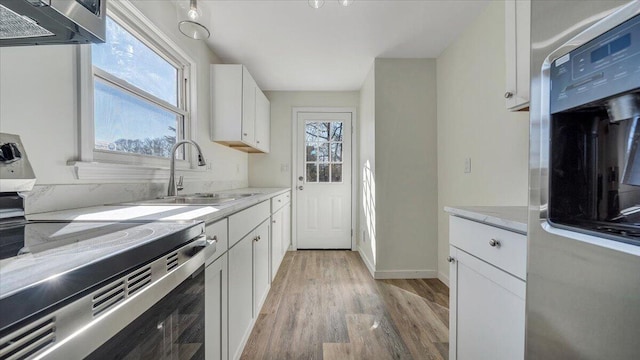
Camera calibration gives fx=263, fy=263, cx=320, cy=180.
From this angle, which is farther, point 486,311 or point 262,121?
point 262,121

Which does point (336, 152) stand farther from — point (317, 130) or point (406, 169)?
point (406, 169)

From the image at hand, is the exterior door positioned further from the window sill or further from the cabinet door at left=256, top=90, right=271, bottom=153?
the window sill

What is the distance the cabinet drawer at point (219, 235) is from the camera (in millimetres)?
1010

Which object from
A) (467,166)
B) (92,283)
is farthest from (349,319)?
(92,283)

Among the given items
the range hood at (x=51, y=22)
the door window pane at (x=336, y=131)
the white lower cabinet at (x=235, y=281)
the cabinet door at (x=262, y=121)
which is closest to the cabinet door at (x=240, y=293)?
the white lower cabinet at (x=235, y=281)

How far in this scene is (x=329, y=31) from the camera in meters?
2.25

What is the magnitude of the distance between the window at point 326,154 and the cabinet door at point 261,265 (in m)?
1.66

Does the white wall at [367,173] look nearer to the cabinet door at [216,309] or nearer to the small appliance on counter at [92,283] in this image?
the cabinet door at [216,309]

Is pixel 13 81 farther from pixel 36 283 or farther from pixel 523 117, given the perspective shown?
pixel 523 117

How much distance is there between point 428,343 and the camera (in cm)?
162

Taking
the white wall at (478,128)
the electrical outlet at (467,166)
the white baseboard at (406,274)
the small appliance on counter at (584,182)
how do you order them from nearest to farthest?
the small appliance on counter at (584,182), the white wall at (478,128), the electrical outlet at (467,166), the white baseboard at (406,274)

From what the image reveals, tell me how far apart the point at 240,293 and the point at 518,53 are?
1.84 meters

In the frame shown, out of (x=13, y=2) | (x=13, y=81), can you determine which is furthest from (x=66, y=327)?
(x=13, y=81)

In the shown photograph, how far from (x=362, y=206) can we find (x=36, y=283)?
3284 millimetres
